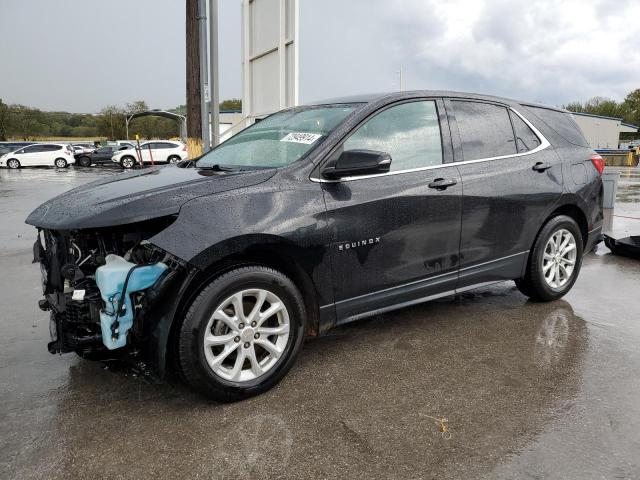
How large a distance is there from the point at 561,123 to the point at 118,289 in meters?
3.99

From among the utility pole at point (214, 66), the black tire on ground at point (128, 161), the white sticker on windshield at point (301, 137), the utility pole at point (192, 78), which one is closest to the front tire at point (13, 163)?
the black tire on ground at point (128, 161)

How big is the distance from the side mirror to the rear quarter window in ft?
7.01

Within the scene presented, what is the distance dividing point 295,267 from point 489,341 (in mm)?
1651

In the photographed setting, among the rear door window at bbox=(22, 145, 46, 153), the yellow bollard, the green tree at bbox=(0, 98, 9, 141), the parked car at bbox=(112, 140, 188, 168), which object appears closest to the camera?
the yellow bollard

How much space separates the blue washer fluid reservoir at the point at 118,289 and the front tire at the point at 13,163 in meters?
33.8

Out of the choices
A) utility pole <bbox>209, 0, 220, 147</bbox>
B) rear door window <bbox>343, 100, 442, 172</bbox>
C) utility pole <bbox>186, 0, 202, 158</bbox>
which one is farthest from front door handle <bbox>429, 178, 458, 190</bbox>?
utility pole <bbox>186, 0, 202, 158</bbox>

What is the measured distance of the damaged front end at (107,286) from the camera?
2.65 m

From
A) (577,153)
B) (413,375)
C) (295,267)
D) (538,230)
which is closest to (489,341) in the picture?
(413,375)

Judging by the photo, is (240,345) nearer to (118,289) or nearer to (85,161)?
(118,289)

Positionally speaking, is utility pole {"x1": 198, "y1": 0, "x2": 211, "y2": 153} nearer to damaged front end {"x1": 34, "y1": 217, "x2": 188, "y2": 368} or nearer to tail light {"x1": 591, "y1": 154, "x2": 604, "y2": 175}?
tail light {"x1": 591, "y1": 154, "x2": 604, "y2": 175}

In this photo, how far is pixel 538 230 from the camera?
14.3ft

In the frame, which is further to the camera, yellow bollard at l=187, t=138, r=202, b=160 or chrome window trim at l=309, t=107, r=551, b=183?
yellow bollard at l=187, t=138, r=202, b=160

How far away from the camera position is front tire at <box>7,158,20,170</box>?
3155 centimetres

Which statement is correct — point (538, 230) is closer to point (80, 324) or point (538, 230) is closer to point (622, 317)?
point (622, 317)
